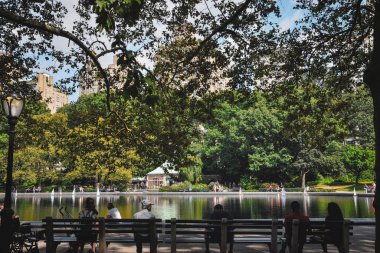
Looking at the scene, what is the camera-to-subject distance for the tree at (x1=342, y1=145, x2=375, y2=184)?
62.0m

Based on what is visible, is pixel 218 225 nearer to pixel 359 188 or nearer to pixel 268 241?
pixel 268 241

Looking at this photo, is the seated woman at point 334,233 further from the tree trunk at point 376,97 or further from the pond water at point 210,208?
the pond water at point 210,208

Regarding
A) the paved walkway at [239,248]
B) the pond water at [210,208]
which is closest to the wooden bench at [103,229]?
the paved walkway at [239,248]

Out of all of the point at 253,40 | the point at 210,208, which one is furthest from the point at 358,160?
the point at 253,40

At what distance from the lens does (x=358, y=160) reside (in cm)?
6191

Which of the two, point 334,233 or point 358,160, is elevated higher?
point 358,160

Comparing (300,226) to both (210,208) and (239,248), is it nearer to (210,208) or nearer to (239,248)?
(239,248)

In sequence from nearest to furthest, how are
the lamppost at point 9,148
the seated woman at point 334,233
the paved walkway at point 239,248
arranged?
the lamppost at point 9,148 → the seated woman at point 334,233 → the paved walkway at point 239,248

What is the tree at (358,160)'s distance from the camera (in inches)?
2441

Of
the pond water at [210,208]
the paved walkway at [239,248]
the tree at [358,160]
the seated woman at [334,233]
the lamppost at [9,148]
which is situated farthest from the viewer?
the tree at [358,160]

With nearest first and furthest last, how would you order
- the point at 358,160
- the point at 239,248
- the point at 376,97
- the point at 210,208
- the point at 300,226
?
1. the point at 376,97
2. the point at 300,226
3. the point at 239,248
4. the point at 210,208
5. the point at 358,160

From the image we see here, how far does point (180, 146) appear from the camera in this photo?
1465 centimetres

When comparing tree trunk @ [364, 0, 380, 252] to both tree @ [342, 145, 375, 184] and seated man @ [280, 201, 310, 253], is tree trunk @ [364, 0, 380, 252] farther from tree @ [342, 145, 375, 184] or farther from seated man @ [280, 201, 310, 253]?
tree @ [342, 145, 375, 184]

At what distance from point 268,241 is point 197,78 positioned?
7.68 m
